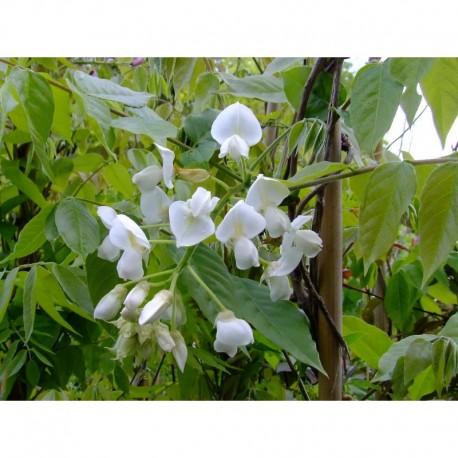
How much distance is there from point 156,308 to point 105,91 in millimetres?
185

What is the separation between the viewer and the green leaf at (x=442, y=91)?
39 cm

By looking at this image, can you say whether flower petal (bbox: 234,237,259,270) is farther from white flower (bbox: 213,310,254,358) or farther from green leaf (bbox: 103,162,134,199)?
green leaf (bbox: 103,162,134,199)

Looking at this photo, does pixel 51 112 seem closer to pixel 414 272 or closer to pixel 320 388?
pixel 320 388

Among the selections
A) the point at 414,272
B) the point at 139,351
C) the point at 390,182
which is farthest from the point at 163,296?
the point at 414,272

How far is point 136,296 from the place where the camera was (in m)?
0.32

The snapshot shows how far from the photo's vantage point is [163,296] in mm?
321

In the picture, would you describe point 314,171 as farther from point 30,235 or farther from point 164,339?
point 30,235

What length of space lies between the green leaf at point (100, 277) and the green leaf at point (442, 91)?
0.24m

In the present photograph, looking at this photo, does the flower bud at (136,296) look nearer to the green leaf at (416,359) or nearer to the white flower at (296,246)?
the white flower at (296,246)

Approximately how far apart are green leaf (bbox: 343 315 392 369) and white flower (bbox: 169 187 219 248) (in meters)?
0.27

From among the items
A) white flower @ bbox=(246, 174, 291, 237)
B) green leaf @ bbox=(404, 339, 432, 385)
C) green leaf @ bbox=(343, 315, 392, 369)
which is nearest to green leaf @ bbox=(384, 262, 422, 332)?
green leaf @ bbox=(343, 315, 392, 369)

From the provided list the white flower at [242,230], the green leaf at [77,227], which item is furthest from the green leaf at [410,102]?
the green leaf at [77,227]

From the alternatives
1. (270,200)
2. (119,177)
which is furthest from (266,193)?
(119,177)

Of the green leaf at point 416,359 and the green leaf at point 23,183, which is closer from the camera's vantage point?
the green leaf at point 416,359
